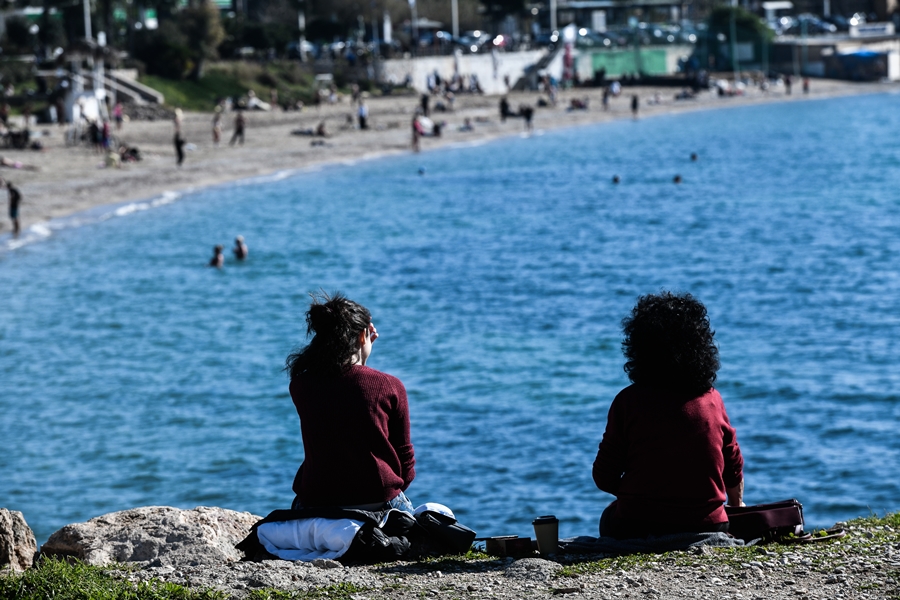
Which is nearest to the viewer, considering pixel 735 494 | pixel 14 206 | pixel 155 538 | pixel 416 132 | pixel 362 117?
pixel 735 494

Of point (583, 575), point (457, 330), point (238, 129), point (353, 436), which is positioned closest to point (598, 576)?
point (583, 575)

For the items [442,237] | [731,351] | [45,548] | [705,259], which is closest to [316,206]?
[442,237]

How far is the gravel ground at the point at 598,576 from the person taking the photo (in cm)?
548

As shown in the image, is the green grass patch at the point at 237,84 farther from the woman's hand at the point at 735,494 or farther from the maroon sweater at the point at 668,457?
the maroon sweater at the point at 668,457

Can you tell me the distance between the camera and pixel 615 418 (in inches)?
229

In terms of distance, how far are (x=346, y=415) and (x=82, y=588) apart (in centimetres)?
153

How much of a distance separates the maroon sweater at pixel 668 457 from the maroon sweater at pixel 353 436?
1090mm

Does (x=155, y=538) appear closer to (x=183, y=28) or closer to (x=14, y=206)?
(x=14, y=206)

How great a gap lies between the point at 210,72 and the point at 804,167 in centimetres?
3466

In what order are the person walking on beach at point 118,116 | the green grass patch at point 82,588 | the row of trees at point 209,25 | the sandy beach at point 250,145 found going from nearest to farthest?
the green grass patch at point 82,588 < the sandy beach at point 250,145 < the person walking on beach at point 118,116 < the row of trees at point 209,25

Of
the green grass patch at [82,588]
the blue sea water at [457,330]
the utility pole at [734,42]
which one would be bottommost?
the blue sea water at [457,330]

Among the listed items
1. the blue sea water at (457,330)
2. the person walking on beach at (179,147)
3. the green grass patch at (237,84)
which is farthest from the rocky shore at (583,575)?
the green grass patch at (237,84)

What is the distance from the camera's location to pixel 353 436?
5.97m

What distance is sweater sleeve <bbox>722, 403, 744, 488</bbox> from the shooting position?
19.3 ft
